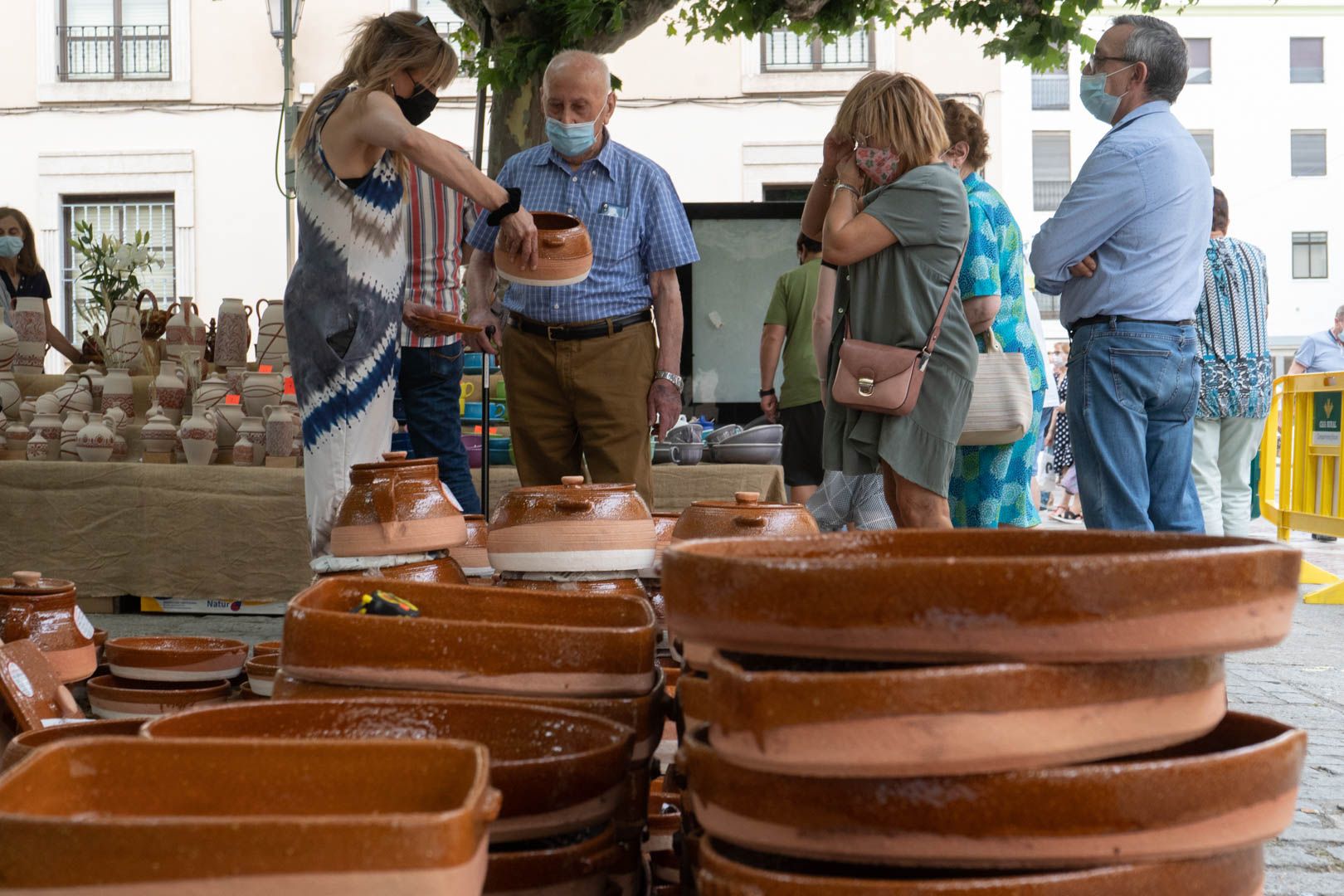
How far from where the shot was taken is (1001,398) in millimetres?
3303

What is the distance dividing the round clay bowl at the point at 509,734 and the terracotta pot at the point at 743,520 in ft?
2.91

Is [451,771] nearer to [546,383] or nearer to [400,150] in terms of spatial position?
[400,150]

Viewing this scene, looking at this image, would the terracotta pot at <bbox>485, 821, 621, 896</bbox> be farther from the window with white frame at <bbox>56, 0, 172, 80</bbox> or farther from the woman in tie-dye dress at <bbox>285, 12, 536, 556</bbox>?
the window with white frame at <bbox>56, 0, 172, 80</bbox>

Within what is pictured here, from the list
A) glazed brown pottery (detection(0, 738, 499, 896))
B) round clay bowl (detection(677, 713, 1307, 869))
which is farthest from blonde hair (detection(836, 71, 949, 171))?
glazed brown pottery (detection(0, 738, 499, 896))

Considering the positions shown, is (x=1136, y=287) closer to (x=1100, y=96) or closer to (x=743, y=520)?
(x=1100, y=96)

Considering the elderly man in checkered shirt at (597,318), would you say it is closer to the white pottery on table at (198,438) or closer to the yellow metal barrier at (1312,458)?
the white pottery on table at (198,438)

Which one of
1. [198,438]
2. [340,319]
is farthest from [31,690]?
[198,438]

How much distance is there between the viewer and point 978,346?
350 cm

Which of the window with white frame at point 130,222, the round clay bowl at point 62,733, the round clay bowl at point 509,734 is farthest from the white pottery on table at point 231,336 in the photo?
the window with white frame at point 130,222

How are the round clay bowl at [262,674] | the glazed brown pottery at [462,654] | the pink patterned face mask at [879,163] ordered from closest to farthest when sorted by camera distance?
the glazed brown pottery at [462,654]
the round clay bowl at [262,674]
the pink patterned face mask at [879,163]

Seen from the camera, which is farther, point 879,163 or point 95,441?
point 95,441

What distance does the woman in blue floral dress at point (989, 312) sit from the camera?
3385mm

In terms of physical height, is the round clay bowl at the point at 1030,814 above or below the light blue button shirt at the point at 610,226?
below

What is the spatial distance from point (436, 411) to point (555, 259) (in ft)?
2.26
